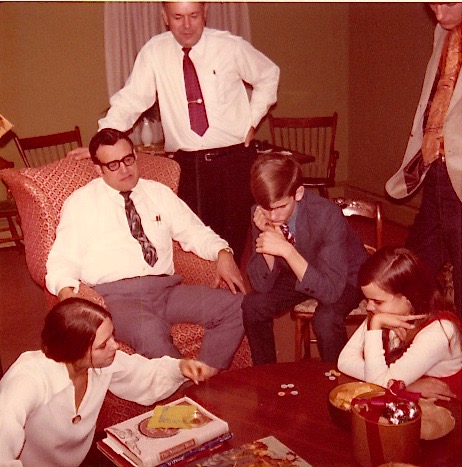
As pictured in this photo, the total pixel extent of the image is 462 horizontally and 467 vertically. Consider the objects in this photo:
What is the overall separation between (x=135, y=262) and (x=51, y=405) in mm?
740

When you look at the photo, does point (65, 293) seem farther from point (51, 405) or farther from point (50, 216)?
point (51, 405)

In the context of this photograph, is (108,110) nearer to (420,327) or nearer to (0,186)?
(0,186)

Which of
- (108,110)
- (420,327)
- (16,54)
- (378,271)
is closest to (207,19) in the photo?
(108,110)

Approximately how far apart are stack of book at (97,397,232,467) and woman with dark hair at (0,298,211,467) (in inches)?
9.2

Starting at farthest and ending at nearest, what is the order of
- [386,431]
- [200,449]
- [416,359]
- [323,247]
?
[323,247] < [416,359] < [200,449] < [386,431]

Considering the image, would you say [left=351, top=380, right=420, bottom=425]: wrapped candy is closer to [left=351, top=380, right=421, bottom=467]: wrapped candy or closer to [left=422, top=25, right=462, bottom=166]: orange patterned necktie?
[left=351, top=380, right=421, bottom=467]: wrapped candy

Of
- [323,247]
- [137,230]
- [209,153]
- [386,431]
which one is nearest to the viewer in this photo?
[386,431]

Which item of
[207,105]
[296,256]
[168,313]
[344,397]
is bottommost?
[168,313]

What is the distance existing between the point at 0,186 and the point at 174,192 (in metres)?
0.79

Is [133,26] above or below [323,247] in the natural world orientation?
above

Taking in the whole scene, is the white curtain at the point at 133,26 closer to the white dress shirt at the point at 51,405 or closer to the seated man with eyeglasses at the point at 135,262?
the seated man with eyeglasses at the point at 135,262

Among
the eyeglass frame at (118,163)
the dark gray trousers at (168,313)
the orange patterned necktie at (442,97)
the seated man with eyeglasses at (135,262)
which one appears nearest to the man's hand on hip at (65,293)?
the seated man with eyeglasses at (135,262)

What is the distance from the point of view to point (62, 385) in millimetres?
1936

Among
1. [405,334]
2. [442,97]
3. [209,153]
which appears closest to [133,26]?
[209,153]
